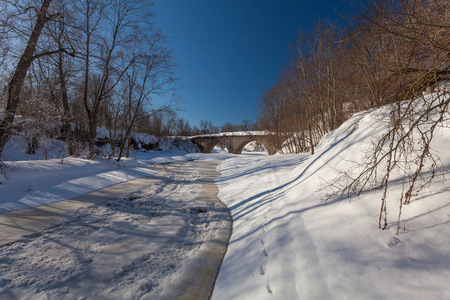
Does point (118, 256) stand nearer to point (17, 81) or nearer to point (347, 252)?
point (347, 252)

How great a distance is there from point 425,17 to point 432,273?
2999mm

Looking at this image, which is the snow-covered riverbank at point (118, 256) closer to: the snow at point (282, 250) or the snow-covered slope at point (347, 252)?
the snow at point (282, 250)

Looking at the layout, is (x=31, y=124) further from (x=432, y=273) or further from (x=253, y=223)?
(x=432, y=273)

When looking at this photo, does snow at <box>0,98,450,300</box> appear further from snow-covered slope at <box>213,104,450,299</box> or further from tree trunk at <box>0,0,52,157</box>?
tree trunk at <box>0,0,52,157</box>

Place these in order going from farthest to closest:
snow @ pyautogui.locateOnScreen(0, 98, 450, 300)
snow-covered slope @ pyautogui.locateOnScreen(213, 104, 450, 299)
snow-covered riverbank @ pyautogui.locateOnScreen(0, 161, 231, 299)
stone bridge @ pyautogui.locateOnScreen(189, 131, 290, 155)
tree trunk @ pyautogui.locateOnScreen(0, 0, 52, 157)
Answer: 1. stone bridge @ pyautogui.locateOnScreen(189, 131, 290, 155)
2. tree trunk @ pyautogui.locateOnScreen(0, 0, 52, 157)
3. snow-covered riverbank @ pyautogui.locateOnScreen(0, 161, 231, 299)
4. snow @ pyautogui.locateOnScreen(0, 98, 450, 300)
5. snow-covered slope @ pyautogui.locateOnScreen(213, 104, 450, 299)

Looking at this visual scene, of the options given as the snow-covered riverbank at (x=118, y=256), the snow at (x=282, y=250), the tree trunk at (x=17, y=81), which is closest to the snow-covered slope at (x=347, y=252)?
the snow at (x=282, y=250)

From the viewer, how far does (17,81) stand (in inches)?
281

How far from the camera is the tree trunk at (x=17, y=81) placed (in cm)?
688

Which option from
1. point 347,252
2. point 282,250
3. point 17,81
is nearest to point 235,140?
point 17,81

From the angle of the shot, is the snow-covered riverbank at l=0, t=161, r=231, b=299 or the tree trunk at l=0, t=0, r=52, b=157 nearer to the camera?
the snow-covered riverbank at l=0, t=161, r=231, b=299

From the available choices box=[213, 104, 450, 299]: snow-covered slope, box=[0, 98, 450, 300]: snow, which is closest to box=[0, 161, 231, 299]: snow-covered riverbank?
box=[0, 98, 450, 300]: snow

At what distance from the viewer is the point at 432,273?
6.05 feet

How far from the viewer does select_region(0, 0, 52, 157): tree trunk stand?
6883 millimetres

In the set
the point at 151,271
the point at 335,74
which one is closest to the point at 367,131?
the point at 151,271
